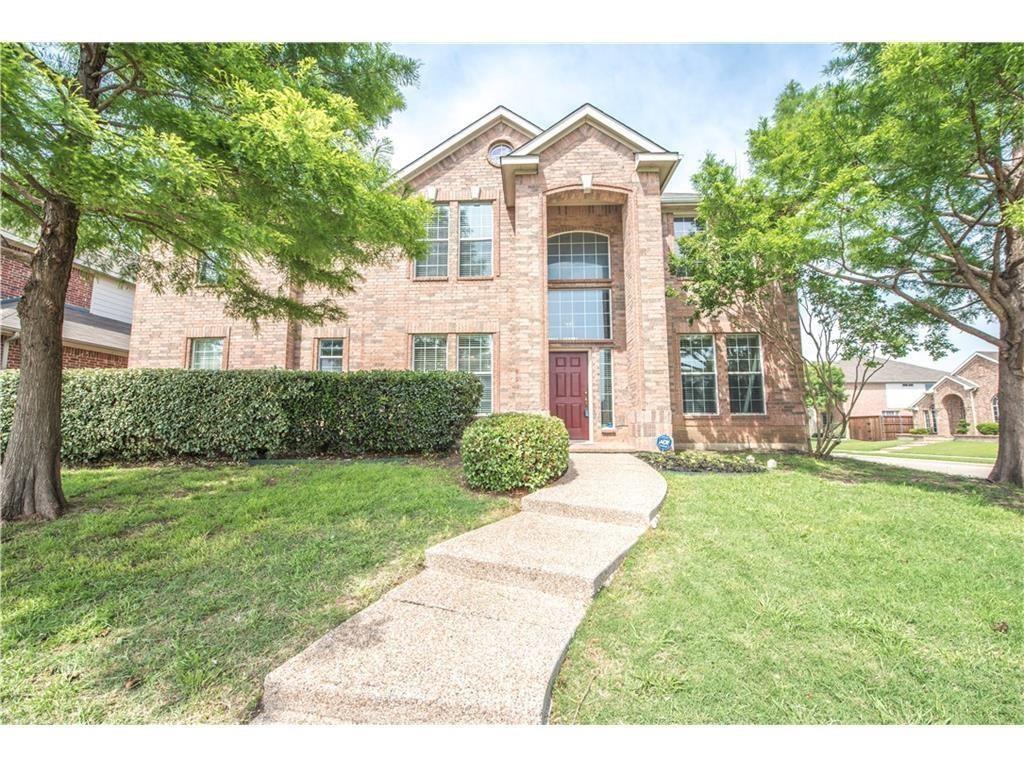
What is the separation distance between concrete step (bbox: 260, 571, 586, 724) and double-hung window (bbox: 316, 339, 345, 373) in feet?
29.7

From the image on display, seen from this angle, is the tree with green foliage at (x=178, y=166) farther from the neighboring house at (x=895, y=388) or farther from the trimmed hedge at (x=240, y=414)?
the neighboring house at (x=895, y=388)

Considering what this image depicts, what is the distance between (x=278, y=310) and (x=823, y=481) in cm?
950

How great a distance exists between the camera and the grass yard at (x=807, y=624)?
2.01 metres

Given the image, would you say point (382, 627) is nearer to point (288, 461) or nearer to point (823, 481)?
point (288, 461)

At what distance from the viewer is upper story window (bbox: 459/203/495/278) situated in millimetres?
10562

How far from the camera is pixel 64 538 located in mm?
3732

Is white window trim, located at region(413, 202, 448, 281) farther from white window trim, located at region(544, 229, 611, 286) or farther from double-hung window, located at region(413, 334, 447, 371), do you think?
white window trim, located at region(544, 229, 611, 286)

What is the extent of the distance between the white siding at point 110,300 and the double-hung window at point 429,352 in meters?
10.3

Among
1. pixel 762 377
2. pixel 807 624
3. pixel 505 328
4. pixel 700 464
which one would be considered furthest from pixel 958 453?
A: pixel 807 624

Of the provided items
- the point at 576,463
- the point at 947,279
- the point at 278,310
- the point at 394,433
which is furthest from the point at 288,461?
the point at 947,279

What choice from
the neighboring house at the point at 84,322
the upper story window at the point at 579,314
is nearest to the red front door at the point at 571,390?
the upper story window at the point at 579,314

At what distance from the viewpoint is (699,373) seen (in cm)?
1067

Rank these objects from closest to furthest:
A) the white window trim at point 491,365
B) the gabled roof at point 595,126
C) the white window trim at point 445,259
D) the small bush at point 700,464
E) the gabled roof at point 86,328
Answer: the small bush at point 700,464 → the gabled roof at point 595,126 → the gabled roof at point 86,328 → the white window trim at point 491,365 → the white window trim at point 445,259

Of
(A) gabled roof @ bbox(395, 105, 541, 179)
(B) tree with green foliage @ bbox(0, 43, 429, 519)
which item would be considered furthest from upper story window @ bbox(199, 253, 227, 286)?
(A) gabled roof @ bbox(395, 105, 541, 179)
